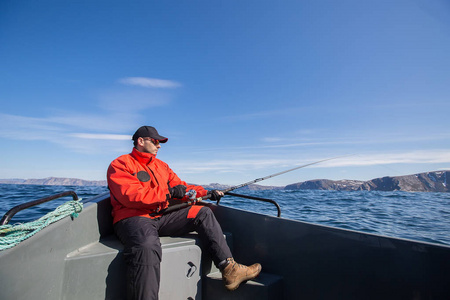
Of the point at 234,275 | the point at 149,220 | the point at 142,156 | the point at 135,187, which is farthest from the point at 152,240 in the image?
the point at 142,156

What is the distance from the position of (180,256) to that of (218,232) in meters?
A: 0.46

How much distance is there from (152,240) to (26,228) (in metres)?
0.91

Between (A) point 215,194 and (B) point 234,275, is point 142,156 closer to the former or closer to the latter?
(A) point 215,194

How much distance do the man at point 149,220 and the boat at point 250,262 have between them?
0.14 metres

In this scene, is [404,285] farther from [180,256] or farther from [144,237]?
[144,237]

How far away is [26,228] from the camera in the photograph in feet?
5.40

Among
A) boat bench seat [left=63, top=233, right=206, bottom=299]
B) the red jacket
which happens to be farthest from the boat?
the red jacket

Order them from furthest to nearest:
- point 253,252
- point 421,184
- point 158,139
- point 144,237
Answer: point 421,184, point 158,139, point 253,252, point 144,237

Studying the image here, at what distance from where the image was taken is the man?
2020 mm

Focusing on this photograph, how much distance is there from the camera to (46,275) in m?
1.67

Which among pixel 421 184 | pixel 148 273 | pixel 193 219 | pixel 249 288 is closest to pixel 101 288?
pixel 148 273

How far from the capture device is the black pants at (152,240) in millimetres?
1966

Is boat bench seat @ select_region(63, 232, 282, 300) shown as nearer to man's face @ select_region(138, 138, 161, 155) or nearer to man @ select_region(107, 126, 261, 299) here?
man @ select_region(107, 126, 261, 299)

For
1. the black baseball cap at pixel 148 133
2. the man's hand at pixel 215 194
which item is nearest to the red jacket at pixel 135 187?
the black baseball cap at pixel 148 133
